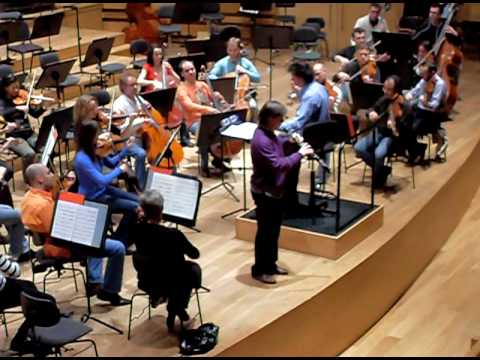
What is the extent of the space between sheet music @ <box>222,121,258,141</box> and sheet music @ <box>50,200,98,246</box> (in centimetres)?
176

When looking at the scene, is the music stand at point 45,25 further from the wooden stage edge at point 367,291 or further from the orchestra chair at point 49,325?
the orchestra chair at point 49,325

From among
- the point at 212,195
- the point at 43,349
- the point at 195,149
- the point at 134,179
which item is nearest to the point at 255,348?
the point at 43,349

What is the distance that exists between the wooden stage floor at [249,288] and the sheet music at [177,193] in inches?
26.1

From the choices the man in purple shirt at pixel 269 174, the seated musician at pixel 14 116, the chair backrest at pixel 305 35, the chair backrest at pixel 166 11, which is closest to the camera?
the man in purple shirt at pixel 269 174

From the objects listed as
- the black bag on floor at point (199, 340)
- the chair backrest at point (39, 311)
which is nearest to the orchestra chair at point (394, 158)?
the black bag on floor at point (199, 340)

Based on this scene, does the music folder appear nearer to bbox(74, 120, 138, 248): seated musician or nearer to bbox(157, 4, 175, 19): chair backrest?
bbox(74, 120, 138, 248): seated musician

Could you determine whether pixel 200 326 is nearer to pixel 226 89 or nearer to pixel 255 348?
pixel 255 348

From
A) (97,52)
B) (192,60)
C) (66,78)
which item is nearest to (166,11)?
(97,52)

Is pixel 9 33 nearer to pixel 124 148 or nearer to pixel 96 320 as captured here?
pixel 124 148

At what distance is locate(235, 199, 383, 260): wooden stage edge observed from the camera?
6547mm

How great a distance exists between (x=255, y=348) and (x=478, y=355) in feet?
5.10

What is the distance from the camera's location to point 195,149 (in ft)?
28.9

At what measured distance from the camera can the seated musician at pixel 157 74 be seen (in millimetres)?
8414

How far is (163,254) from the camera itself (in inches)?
206
